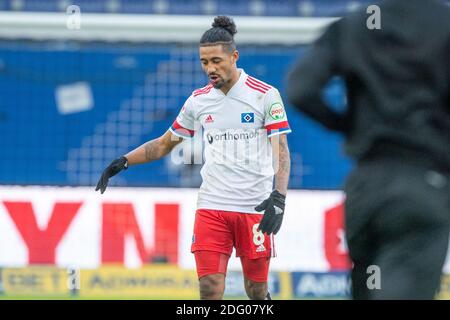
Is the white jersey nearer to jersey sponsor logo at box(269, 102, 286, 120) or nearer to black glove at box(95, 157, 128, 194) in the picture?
jersey sponsor logo at box(269, 102, 286, 120)

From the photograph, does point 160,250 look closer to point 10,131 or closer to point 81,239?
point 81,239

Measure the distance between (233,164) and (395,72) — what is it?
303cm

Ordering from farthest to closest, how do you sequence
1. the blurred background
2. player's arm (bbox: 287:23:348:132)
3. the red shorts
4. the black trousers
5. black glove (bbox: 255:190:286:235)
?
the blurred background, the red shorts, black glove (bbox: 255:190:286:235), player's arm (bbox: 287:23:348:132), the black trousers

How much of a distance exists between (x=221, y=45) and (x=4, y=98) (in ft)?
21.5

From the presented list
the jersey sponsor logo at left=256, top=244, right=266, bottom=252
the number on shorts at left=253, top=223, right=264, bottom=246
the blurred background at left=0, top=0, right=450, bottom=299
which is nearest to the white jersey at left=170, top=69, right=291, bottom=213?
the number on shorts at left=253, top=223, right=264, bottom=246

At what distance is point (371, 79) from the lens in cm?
416

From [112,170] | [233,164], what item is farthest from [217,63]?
[112,170]

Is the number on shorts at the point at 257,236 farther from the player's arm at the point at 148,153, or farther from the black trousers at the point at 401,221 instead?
the black trousers at the point at 401,221

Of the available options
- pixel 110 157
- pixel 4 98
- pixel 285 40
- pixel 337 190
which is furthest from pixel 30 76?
pixel 337 190

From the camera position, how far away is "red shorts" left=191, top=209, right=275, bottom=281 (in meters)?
6.98

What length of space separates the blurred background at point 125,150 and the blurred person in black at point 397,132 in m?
7.67

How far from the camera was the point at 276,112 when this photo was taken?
709cm

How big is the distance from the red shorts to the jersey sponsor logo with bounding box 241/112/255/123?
1.93 feet

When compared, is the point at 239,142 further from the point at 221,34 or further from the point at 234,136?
the point at 221,34
